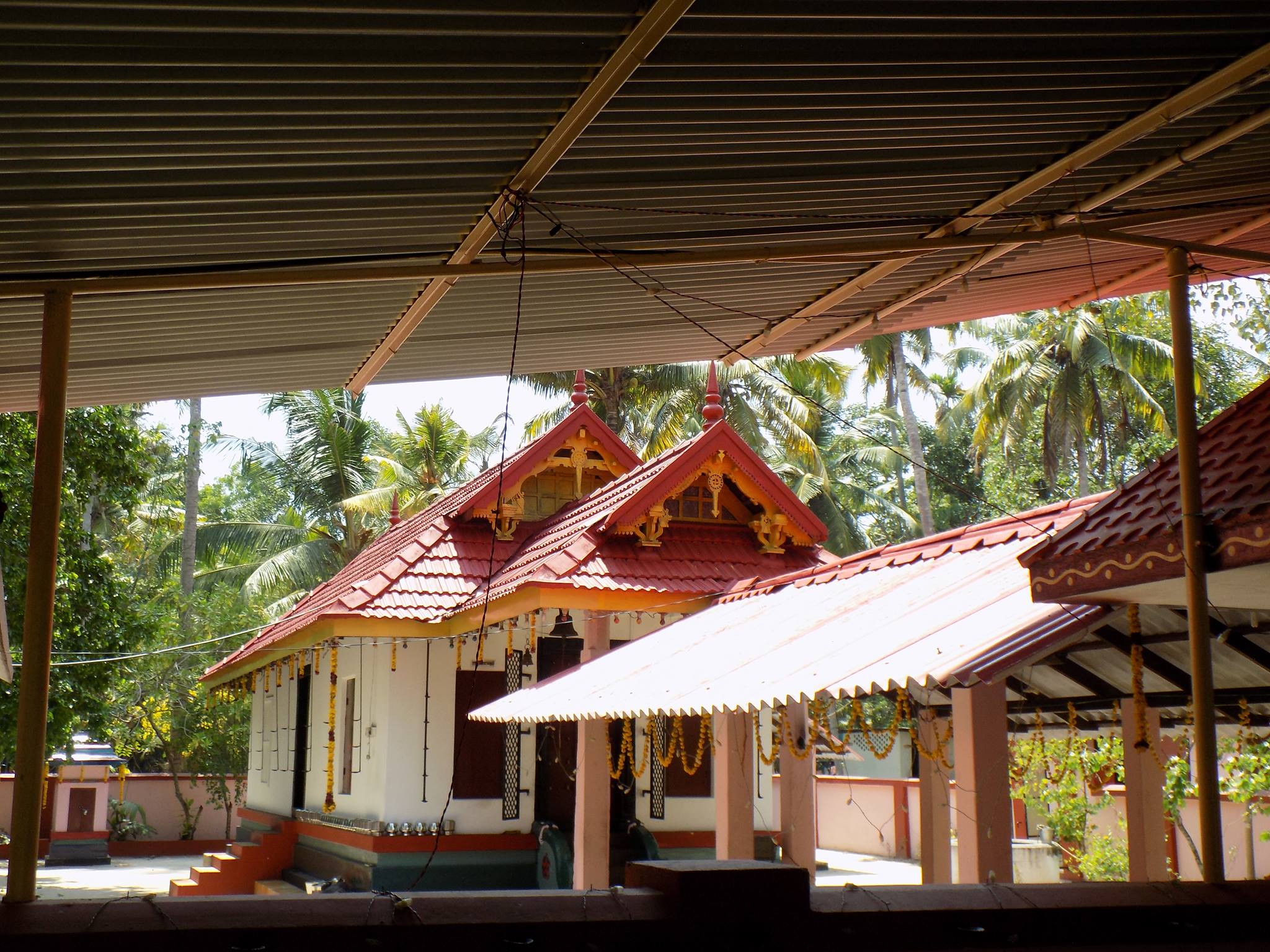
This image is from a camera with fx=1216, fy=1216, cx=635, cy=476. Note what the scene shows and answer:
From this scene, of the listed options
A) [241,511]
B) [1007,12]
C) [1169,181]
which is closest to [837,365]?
[1169,181]

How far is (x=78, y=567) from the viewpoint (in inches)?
583

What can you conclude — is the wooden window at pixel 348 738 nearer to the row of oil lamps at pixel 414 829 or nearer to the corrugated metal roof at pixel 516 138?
the row of oil lamps at pixel 414 829

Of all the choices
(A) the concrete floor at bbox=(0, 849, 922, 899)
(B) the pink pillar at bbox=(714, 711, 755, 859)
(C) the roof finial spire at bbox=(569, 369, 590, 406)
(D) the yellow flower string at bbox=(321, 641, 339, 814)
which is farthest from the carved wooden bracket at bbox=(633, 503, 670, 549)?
(A) the concrete floor at bbox=(0, 849, 922, 899)

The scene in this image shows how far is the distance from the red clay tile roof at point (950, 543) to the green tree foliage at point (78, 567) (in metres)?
7.96

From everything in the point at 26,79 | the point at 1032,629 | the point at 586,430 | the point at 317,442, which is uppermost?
the point at 317,442

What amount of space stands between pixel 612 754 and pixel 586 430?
3.95m

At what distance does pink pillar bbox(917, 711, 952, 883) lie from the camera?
37.2 ft

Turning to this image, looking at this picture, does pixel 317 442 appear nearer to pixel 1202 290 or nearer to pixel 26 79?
pixel 1202 290

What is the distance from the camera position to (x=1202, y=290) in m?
21.7

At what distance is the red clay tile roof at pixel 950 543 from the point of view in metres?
8.32

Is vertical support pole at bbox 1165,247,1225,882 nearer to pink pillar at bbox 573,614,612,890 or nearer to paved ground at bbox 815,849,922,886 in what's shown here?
pink pillar at bbox 573,614,612,890

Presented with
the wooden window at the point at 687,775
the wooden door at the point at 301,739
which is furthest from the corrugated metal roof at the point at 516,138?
the wooden door at the point at 301,739

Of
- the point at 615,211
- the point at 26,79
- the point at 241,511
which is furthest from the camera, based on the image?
the point at 241,511

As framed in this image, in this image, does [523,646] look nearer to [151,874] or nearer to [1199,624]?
[151,874]
